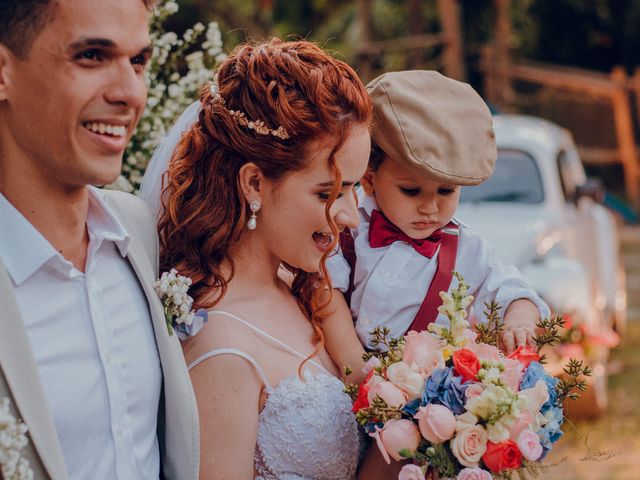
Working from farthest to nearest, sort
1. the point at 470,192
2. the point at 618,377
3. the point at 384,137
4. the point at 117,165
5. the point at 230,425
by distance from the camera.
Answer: the point at 618,377
the point at 470,192
the point at 384,137
the point at 230,425
the point at 117,165

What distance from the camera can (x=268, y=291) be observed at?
9.48ft

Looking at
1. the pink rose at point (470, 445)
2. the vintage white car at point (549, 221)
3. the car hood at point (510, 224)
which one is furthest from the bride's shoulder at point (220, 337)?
the car hood at point (510, 224)

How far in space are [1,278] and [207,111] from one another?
0.98m

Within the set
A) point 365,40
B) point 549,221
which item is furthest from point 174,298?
point 365,40

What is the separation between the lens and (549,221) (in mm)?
7438

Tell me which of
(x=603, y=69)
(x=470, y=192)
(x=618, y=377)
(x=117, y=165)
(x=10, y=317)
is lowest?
(x=603, y=69)

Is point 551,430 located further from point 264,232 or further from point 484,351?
point 264,232

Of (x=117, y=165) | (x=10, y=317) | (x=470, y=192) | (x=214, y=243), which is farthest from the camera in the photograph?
(x=470, y=192)

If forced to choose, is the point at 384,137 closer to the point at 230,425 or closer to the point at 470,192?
the point at 230,425

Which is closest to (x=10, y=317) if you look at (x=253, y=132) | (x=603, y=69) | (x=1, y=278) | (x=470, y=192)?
(x=1, y=278)

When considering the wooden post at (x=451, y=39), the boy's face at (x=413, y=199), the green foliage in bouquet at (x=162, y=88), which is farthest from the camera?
the wooden post at (x=451, y=39)

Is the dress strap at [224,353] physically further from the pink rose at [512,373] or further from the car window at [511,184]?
the car window at [511,184]

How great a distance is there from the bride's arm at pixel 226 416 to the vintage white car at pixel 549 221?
406 cm

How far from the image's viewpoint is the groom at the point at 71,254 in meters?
2.01
